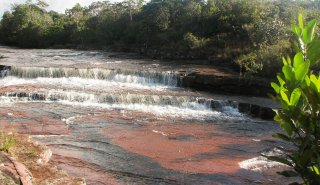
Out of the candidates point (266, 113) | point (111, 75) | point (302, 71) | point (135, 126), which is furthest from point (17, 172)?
point (111, 75)

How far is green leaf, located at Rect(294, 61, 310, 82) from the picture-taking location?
1.89 meters

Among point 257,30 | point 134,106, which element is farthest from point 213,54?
point 134,106

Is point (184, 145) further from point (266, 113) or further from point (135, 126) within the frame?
point (266, 113)

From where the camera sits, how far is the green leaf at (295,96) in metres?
1.96

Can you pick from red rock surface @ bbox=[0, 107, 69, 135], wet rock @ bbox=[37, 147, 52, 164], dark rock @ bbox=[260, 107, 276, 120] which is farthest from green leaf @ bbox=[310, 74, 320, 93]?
dark rock @ bbox=[260, 107, 276, 120]

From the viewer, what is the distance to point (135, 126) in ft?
36.0

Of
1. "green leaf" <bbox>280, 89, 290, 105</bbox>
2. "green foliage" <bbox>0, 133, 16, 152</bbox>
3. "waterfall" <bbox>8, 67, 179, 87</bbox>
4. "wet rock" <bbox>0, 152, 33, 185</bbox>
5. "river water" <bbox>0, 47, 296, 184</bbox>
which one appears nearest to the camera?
"green leaf" <bbox>280, 89, 290, 105</bbox>

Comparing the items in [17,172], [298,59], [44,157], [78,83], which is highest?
[298,59]

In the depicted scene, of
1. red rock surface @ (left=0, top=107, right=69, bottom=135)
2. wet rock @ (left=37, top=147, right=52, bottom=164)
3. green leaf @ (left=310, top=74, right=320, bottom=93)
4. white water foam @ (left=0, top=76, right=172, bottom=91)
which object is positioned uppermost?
green leaf @ (left=310, top=74, right=320, bottom=93)

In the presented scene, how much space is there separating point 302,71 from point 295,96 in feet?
0.46

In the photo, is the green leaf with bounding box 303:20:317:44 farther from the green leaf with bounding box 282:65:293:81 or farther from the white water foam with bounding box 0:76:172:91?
the white water foam with bounding box 0:76:172:91

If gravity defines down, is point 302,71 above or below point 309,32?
below

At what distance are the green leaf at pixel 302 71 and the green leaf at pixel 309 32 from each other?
0.68ft

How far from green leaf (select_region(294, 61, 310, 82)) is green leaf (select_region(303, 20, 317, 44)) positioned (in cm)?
21
